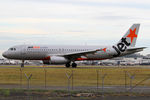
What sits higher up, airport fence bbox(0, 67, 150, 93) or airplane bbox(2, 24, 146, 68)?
airplane bbox(2, 24, 146, 68)

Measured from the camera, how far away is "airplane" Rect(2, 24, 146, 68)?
195 ft

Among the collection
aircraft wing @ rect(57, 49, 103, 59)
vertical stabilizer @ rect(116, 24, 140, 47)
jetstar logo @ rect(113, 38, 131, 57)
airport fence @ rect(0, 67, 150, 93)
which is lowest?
airport fence @ rect(0, 67, 150, 93)

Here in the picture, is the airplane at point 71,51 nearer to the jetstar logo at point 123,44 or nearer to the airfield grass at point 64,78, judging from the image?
the jetstar logo at point 123,44

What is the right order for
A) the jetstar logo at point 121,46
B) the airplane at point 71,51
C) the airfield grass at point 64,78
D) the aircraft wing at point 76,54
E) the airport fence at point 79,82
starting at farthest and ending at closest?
the jetstar logo at point 121,46
the airplane at point 71,51
the aircraft wing at point 76,54
the airfield grass at point 64,78
the airport fence at point 79,82

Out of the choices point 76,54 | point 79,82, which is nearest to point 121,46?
point 76,54

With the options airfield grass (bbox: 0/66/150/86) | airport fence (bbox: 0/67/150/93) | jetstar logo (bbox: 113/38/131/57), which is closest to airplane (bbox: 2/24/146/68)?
jetstar logo (bbox: 113/38/131/57)

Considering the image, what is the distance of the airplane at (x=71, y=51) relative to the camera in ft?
195

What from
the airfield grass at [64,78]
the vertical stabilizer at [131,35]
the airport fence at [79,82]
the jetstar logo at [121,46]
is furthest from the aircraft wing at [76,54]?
the airport fence at [79,82]

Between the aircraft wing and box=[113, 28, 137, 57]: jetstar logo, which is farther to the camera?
box=[113, 28, 137, 57]: jetstar logo

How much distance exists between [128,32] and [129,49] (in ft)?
12.2

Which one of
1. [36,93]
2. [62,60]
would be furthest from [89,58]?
[36,93]

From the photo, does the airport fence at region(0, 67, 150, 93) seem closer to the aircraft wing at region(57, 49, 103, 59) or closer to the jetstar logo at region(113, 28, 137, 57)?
the aircraft wing at region(57, 49, 103, 59)

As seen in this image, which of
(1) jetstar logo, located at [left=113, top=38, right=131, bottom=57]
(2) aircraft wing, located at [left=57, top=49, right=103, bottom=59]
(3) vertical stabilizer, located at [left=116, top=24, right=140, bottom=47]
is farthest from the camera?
(3) vertical stabilizer, located at [left=116, top=24, right=140, bottom=47]

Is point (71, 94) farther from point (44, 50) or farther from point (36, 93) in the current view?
point (44, 50)
